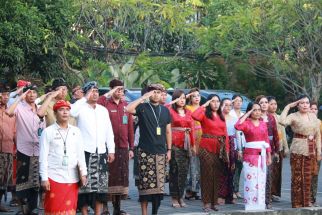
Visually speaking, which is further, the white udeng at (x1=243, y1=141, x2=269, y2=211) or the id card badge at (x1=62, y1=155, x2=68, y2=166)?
the white udeng at (x1=243, y1=141, x2=269, y2=211)

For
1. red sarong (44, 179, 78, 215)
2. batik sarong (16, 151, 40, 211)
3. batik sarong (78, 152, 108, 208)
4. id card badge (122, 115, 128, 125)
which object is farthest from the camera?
id card badge (122, 115, 128, 125)

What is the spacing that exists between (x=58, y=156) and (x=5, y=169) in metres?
3.14

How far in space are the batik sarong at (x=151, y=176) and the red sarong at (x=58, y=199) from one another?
1.99 metres

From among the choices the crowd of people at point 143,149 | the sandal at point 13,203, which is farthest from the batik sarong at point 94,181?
the sandal at point 13,203

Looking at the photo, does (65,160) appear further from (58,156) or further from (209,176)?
(209,176)

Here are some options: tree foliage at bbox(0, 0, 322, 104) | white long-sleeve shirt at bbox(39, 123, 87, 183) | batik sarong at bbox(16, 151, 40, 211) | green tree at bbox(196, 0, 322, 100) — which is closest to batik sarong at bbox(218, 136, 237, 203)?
batik sarong at bbox(16, 151, 40, 211)

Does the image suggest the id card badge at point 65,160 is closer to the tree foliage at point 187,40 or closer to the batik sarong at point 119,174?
the batik sarong at point 119,174

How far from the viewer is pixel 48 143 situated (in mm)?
10633

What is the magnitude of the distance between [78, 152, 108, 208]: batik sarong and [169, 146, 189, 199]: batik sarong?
269 centimetres

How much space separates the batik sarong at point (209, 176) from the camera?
14234 millimetres

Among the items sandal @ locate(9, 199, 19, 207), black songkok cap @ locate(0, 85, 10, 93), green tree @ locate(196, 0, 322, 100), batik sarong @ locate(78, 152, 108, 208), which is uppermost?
green tree @ locate(196, 0, 322, 100)

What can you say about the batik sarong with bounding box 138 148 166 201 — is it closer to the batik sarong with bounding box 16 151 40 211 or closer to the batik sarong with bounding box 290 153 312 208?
the batik sarong with bounding box 16 151 40 211

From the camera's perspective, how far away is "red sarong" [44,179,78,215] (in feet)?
34.7

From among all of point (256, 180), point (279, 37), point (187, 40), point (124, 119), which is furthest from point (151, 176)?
point (187, 40)
